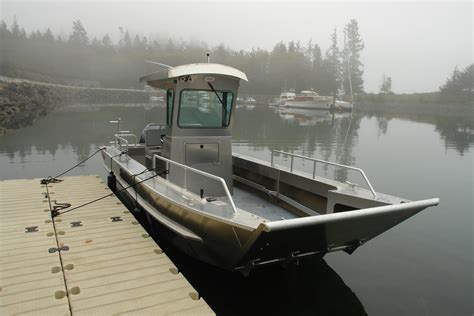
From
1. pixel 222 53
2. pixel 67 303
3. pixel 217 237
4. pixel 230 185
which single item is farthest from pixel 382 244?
pixel 222 53

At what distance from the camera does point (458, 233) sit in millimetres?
7582

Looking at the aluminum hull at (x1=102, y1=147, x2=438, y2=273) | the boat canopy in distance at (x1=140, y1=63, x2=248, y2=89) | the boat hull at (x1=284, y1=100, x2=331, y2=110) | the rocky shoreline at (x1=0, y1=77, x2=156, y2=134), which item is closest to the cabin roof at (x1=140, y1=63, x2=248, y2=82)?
the boat canopy in distance at (x1=140, y1=63, x2=248, y2=89)

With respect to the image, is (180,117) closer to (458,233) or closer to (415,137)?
(458,233)

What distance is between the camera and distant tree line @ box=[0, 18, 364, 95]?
10600 centimetres

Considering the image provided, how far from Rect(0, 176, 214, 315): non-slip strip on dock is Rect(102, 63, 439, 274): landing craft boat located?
636 mm

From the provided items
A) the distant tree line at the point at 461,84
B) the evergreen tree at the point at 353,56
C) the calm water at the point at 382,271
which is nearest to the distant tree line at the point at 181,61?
the evergreen tree at the point at 353,56

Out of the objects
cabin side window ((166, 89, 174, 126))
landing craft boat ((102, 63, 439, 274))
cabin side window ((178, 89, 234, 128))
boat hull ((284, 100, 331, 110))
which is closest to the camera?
landing craft boat ((102, 63, 439, 274))

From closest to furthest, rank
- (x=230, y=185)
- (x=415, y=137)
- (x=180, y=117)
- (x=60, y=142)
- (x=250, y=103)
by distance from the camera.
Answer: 1. (x=180, y=117)
2. (x=230, y=185)
3. (x=60, y=142)
4. (x=415, y=137)
5. (x=250, y=103)

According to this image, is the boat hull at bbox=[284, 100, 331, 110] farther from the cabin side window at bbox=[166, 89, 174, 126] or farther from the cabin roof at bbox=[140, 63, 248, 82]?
the cabin roof at bbox=[140, 63, 248, 82]

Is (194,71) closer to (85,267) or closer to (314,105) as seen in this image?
(85,267)

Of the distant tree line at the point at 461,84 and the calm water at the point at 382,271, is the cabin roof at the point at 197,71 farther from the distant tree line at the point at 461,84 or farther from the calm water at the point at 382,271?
the distant tree line at the point at 461,84

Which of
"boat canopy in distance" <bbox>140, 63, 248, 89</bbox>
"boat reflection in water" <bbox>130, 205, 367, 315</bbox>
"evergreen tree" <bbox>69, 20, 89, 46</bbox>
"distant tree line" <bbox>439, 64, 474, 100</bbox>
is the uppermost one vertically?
"evergreen tree" <bbox>69, 20, 89, 46</bbox>

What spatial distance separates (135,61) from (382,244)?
132 m

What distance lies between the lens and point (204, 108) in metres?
6.29
